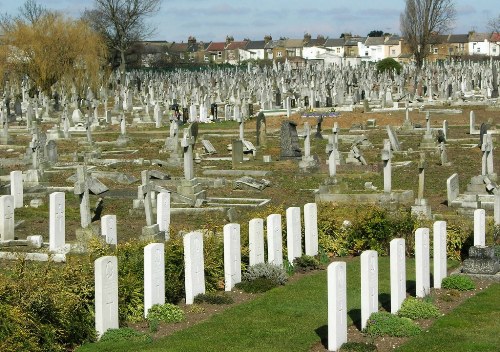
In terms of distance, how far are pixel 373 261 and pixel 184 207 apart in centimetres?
1292

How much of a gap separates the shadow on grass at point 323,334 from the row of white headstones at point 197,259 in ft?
7.56

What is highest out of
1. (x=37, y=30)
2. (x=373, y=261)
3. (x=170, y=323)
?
(x=37, y=30)

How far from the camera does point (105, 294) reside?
12734 mm

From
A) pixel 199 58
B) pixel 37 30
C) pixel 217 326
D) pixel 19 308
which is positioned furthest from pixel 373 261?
pixel 199 58

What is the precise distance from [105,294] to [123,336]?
570mm

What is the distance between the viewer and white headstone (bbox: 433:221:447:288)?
52.7 feet

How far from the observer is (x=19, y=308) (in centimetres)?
1174

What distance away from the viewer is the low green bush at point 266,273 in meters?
16.4

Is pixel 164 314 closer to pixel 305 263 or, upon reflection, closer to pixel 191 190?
pixel 305 263

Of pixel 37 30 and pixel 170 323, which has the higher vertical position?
pixel 37 30

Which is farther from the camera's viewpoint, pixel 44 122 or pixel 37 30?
pixel 37 30

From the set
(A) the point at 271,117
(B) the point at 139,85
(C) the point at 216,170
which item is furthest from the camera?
(B) the point at 139,85

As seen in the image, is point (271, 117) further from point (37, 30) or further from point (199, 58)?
point (199, 58)

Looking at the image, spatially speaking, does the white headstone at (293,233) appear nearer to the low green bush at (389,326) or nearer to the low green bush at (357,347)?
the low green bush at (389,326)
